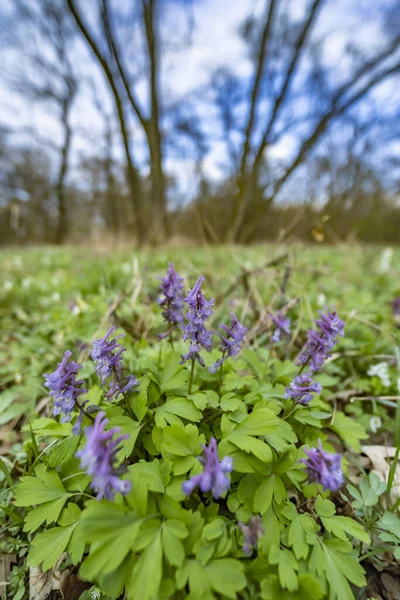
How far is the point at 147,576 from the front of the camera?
93cm

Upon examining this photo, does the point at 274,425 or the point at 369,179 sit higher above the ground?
the point at 369,179

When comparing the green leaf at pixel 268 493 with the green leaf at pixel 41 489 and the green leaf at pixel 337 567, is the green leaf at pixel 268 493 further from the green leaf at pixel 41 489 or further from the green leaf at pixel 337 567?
the green leaf at pixel 41 489

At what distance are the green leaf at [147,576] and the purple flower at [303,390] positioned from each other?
736 mm

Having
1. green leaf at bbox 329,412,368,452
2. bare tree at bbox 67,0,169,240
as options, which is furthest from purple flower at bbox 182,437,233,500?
bare tree at bbox 67,0,169,240

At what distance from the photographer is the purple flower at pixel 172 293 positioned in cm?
151

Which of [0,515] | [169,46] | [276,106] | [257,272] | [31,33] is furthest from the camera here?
[31,33]

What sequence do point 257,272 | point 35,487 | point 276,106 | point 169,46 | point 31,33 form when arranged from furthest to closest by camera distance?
point 31,33 < point 169,46 < point 276,106 < point 257,272 < point 35,487

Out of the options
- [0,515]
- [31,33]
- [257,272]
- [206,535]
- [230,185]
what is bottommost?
[0,515]

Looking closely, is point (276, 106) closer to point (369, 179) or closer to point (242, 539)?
point (369, 179)

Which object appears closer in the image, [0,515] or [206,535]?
[206,535]

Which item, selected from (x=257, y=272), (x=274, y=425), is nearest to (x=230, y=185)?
(x=257, y=272)

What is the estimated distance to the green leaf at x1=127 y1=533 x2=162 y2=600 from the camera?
2.94 feet

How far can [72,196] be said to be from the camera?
2700 cm

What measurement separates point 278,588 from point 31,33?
807 inches
